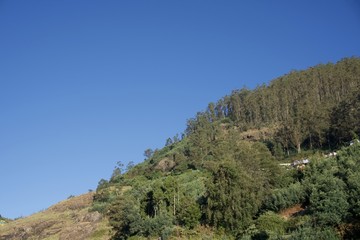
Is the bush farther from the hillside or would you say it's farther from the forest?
the hillside

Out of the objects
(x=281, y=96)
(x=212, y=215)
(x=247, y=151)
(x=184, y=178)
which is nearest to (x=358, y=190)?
(x=212, y=215)

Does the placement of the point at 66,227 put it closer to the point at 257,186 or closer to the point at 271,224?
the point at 257,186

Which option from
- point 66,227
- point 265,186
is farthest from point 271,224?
point 66,227

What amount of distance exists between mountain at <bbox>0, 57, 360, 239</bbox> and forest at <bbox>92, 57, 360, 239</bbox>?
3.9 inches

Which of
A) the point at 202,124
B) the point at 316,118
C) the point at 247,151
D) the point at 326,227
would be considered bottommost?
the point at 326,227

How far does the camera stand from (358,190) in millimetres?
27328

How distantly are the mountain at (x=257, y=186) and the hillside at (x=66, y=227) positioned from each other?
0.26 m

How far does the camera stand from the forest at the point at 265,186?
2840 cm

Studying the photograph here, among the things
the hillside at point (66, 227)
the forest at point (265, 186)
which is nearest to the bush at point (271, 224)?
the forest at point (265, 186)

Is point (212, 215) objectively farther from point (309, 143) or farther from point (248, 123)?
point (248, 123)

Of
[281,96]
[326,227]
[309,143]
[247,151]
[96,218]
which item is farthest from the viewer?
[281,96]

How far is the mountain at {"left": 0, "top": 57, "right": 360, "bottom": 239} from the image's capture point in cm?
2945

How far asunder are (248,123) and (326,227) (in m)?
77.0

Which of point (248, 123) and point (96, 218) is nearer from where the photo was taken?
point (96, 218)
